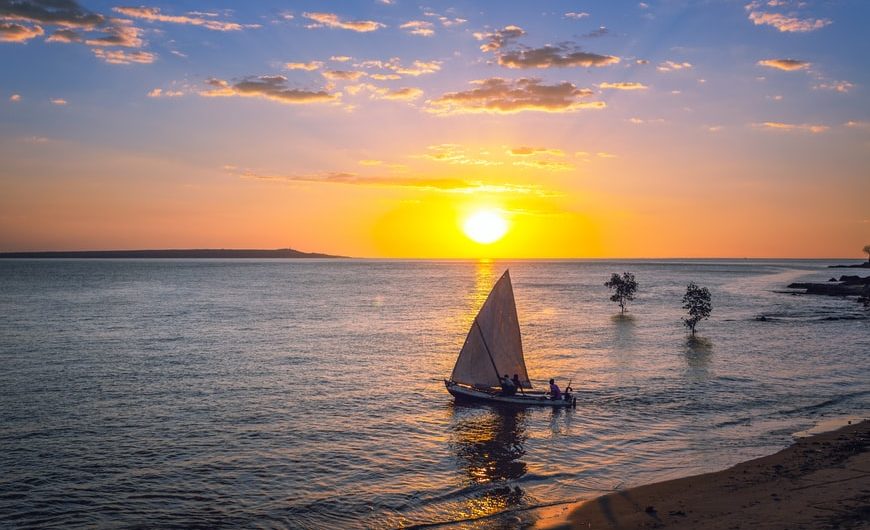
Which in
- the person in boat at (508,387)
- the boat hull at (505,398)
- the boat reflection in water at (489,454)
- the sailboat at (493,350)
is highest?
the sailboat at (493,350)

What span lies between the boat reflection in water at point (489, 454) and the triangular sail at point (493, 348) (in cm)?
349

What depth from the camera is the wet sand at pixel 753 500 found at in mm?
20828

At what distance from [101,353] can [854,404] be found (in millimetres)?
66038

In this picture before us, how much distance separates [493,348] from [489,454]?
14.5 meters

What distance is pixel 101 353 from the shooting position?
Answer: 207 ft

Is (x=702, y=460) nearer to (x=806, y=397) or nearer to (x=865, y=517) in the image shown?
(x=865, y=517)

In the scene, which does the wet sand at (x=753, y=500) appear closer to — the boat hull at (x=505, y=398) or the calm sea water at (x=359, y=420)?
the calm sea water at (x=359, y=420)

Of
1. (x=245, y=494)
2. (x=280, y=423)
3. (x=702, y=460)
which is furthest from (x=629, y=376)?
(x=245, y=494)

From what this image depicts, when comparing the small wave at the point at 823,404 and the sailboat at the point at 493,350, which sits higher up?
the sailboat at the point at 493,350

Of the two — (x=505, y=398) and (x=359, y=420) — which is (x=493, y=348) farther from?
(x=359, y=420)

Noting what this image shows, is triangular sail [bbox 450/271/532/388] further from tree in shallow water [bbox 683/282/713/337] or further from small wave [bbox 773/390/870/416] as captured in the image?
tree in shallow water [bbox 683/282/713/337]

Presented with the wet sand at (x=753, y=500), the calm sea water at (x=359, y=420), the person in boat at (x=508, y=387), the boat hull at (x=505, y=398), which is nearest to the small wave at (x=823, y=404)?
the calm sea water at (x=359, y=420)

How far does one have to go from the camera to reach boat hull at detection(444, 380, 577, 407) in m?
42.1

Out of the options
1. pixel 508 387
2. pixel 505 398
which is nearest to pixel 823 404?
pixel 508 387
